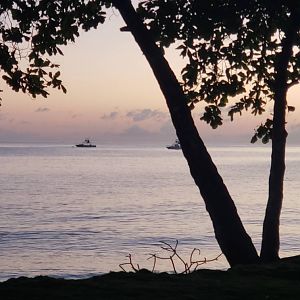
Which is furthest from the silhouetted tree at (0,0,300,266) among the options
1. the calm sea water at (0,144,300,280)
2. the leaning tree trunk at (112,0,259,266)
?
the calm sea water at (0,144,300,280)

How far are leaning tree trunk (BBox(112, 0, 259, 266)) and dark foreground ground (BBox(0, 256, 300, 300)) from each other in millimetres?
2376

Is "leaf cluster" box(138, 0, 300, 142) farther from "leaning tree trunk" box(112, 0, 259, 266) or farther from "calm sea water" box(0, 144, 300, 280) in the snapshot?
"calm sea water" box(0, 144, 300, 280)

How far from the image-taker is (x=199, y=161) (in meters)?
10.8

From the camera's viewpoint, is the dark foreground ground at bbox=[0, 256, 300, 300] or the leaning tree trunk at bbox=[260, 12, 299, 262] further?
the leaning tree trunk at bbox=[260, 12, 299, 262]

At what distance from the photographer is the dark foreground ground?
665cm

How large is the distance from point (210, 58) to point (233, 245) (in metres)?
4.03

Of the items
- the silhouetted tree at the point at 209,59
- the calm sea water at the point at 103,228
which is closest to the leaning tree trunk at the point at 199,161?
the silhouetted tree at the point at 209,59

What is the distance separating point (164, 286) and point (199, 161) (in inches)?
152

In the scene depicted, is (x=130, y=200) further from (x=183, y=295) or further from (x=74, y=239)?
(x=183, y=295)

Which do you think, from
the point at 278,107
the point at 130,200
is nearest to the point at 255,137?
the point at 278,107

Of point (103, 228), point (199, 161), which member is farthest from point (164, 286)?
point (103, 228)

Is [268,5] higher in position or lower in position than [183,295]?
higher

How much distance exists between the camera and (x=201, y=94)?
41.8ft

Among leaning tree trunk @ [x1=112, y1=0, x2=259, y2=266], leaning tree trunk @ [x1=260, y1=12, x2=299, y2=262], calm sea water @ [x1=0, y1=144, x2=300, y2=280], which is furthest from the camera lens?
calm sea water @ [x1=0, y1=144, x2=300, y2=280]
